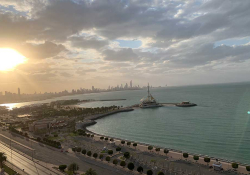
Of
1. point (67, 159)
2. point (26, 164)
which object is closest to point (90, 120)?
point (67, 159)

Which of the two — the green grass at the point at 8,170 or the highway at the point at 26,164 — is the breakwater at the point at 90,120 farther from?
the green grass at the point at 8,170

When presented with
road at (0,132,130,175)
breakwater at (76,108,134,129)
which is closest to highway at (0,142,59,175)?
road at (0,132,130,175)

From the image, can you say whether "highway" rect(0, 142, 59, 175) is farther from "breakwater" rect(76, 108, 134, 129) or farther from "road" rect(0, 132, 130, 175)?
"breakwater" rect(76, 108, 134, 129)

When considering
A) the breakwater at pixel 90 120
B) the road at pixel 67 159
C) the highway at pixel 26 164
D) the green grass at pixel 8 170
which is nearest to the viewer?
the green grass at pixel 8 170

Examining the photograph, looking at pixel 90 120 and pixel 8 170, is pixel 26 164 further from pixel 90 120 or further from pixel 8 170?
pixel 90 120

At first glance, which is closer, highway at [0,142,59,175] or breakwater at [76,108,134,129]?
highway at [0,142,59,175]

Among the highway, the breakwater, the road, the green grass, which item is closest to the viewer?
the green grass

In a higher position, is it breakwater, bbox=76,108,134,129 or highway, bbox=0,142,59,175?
highway, bbox=0,142,59,175

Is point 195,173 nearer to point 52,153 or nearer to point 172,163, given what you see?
point 172,163

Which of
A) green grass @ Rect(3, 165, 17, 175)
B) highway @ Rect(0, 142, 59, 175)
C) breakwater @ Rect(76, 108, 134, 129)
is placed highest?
green grass @ Rect(3, 165, 17, 175)

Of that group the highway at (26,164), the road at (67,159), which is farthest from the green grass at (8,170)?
the road at (67,159)

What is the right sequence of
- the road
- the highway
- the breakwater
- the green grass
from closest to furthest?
the green grass < the road < the highway < the breakwater
